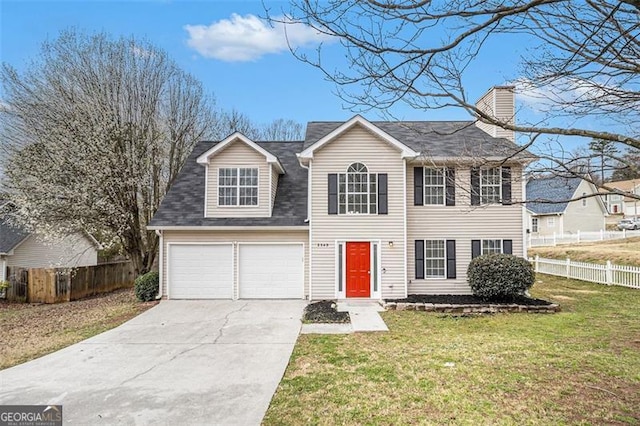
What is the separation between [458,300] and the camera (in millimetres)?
12664

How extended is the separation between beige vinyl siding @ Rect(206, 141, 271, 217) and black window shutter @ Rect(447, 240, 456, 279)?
22.5ft

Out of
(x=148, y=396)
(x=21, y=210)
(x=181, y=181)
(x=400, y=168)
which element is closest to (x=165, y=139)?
(x=181, y=181)

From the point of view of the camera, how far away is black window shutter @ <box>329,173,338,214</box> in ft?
44.5

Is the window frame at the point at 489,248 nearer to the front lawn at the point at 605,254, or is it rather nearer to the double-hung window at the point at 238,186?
the double-hung window at the point at 238,186

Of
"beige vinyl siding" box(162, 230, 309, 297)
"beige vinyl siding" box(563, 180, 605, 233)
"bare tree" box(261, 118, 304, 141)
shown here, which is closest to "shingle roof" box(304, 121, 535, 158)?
"beige vinyl siding" box(162, 230, 309, 297)

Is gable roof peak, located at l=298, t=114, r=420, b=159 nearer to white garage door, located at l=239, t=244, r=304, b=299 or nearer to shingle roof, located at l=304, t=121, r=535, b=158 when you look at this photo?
shingle roof, located at l=304, t=121, r=535, b=158

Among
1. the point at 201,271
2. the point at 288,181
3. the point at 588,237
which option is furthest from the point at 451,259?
the point at 588,237

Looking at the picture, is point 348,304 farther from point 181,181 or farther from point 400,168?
point 181,181

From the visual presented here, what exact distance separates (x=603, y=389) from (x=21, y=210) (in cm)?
1914

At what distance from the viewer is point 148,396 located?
19.0 feet

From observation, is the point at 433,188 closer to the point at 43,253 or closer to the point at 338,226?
the point at 338,226

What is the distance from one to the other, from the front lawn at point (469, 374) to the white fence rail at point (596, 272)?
611 cm

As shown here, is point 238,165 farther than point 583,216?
No

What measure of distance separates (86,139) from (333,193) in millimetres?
10880
